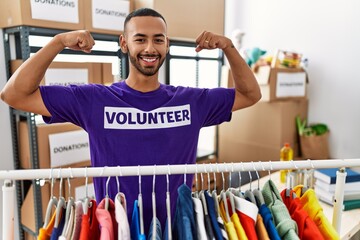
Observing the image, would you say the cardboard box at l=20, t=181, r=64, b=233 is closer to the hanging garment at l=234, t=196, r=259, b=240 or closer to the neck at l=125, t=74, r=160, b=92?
the neck at l=125, t=74, r=160, b=92

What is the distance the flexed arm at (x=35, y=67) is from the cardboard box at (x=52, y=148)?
856 millimetres

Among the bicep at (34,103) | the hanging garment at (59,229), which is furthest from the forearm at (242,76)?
the hanging garment at (59,229)

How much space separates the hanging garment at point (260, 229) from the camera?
2.44ft

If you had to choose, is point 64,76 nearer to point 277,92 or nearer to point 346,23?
point 277,92

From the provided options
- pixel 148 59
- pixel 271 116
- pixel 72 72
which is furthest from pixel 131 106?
pixel 271 116

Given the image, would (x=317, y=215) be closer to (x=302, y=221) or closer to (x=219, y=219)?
(x=302, y=221)

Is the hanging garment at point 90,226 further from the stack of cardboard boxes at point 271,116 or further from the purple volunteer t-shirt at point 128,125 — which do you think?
the stack of cardboard boxes at point 271,116

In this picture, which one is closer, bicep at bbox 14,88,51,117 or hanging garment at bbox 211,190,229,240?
hanging garment at bbox 211,190,229,240

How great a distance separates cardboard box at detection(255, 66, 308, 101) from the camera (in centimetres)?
251

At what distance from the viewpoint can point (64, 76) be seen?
6.21ft

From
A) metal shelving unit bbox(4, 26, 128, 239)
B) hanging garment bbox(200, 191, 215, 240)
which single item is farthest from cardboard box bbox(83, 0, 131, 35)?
hanging garment bbox(200, 191, 215, 240)

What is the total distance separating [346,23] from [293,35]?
0.43 metres

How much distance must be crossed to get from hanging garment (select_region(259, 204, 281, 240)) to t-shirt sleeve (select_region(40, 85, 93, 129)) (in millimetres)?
651

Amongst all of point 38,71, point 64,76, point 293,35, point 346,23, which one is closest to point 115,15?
point 64,76
